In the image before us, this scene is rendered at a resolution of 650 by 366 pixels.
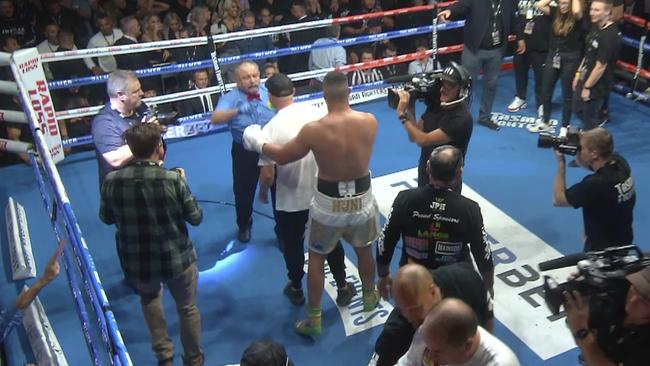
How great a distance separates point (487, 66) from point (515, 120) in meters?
0.64

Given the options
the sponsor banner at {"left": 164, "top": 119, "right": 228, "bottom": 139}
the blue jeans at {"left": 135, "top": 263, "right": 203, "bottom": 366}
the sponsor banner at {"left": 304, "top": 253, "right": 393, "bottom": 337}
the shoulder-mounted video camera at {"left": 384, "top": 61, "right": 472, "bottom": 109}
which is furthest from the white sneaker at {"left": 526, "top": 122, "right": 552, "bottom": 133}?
the blue jeans at {"left": 135, "top": 263, "right": 203, "bottom": 366}

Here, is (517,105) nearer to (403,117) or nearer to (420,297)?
(403,117)

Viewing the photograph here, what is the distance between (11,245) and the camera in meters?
4.63

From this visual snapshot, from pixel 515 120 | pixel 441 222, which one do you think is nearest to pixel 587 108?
pixel 515 120

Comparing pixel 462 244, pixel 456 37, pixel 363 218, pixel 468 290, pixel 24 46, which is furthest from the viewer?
pixel 456 37

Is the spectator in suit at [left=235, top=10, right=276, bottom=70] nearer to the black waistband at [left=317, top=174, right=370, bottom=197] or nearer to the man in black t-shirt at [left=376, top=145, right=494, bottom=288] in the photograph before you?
the black waistband at [left=317, top=174, right=370, bottom=197]

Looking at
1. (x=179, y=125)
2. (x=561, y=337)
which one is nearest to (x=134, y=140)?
(x=561, y=337)

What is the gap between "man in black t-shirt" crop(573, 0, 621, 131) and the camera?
517 cm

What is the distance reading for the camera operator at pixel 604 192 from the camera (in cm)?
326

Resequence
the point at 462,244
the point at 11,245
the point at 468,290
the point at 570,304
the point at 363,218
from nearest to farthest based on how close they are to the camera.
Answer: the point at 570,304 < the point at 468,290 < the point at 462,244 < the point at 363,218 < the point at 11,245

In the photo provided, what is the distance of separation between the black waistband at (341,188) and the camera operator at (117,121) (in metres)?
1.00

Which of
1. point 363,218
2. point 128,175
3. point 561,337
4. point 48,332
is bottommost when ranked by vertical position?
point 561,337

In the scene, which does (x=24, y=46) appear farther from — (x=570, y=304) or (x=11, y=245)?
(x=570, y=304)

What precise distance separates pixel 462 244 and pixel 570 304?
0.73 m
